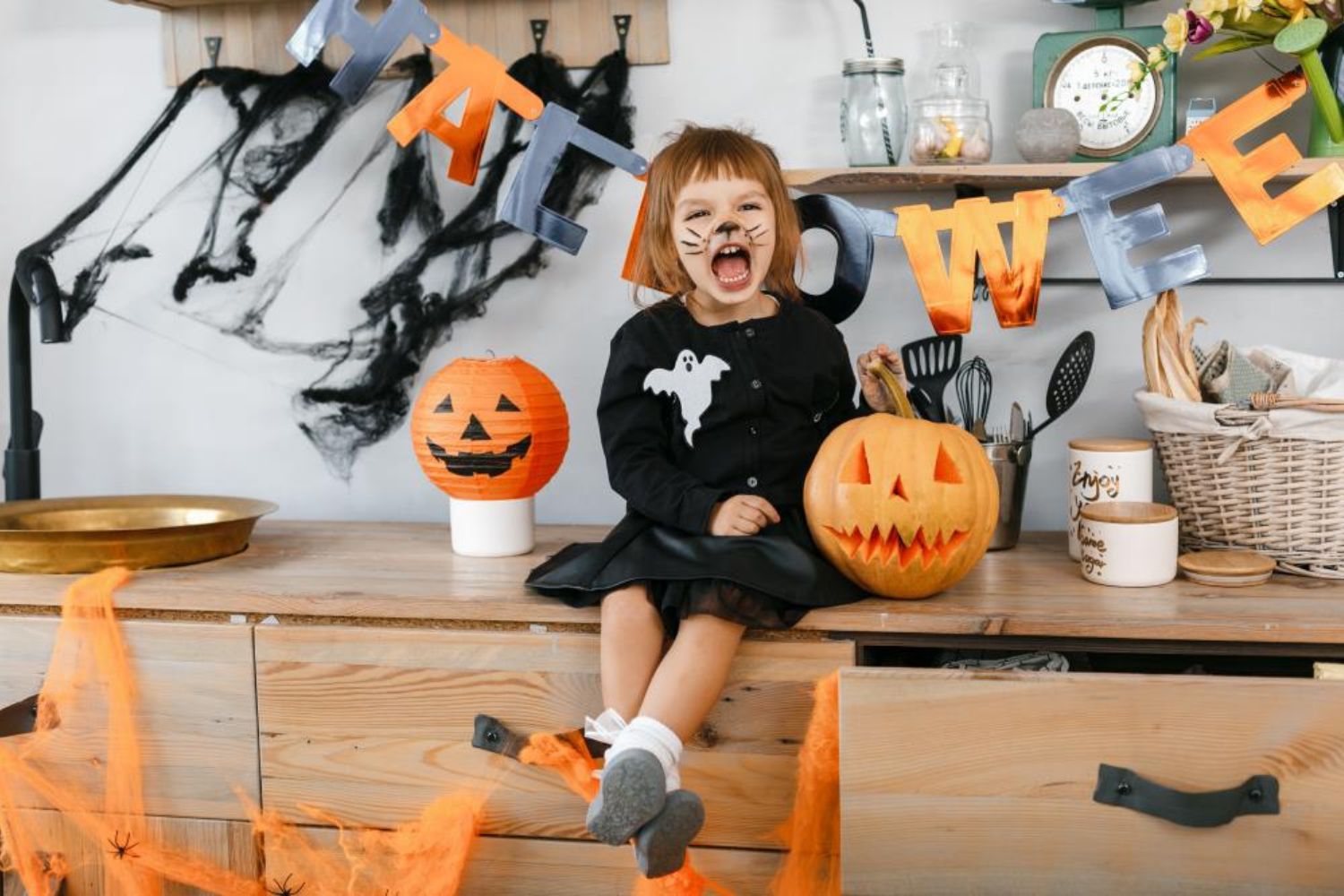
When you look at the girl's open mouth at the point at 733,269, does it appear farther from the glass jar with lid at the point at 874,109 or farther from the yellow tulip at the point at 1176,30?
the yellow tulip at the point at 1176,30

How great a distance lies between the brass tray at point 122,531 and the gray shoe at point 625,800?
596 millimetres

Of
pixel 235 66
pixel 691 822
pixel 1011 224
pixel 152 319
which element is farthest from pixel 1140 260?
pixel 152 319

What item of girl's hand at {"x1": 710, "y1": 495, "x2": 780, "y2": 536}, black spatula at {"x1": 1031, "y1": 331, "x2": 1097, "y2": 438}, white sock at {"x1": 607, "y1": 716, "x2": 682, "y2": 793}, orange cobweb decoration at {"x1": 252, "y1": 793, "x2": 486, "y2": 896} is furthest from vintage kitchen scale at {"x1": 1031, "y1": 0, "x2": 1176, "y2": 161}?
orange cobweb decoration at {"x1": 252, "y1": 793, "x2": 486, "y2": 896}

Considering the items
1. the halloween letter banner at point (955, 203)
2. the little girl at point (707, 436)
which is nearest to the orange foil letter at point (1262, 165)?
the halloween letter banner at point (955, 203)

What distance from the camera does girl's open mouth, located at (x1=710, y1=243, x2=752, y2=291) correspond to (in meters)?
1.41

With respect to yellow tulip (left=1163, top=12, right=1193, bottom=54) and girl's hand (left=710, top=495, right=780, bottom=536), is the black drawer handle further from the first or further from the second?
yellow tulip (left=1163, top=12, right=1193, bottom=54)

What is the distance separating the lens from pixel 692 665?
4.06ft

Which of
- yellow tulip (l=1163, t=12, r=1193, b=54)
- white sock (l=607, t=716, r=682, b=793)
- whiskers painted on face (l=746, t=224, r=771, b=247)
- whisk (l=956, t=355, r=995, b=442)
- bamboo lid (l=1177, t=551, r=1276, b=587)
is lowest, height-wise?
white sock (l=607, t=716, r=682, b=793)

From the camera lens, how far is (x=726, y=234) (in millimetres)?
1404

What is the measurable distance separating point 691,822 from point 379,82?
3.52 ft

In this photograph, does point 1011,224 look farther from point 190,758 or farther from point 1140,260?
point 190,758

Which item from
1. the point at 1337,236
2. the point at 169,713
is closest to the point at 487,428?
the point at 169,713

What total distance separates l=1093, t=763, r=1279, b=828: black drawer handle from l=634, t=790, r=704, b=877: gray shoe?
1.09ft

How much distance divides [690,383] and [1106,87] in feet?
1.90
